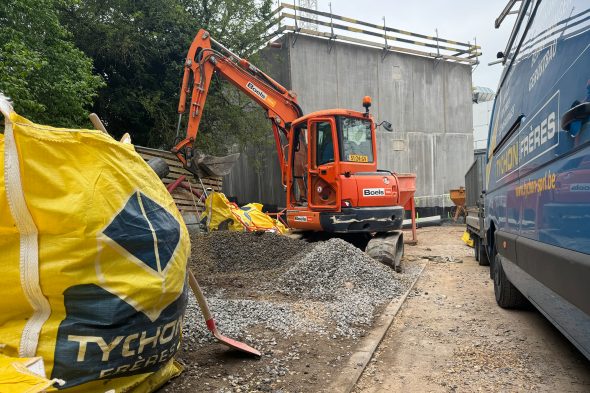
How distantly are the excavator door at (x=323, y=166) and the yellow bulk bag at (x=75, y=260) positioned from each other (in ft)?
19.1

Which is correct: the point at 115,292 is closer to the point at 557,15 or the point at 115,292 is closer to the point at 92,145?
the point at 92,145

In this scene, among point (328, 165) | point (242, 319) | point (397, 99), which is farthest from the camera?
point (397, 99)

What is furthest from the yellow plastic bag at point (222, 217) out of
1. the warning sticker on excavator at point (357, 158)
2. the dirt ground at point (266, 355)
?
the dirt ground at point (266, 355)

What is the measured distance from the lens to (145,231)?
2.36 meters

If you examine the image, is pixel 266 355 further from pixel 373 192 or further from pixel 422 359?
pixel 373 192

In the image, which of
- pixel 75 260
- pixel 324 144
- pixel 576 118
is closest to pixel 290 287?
pixel 324 144

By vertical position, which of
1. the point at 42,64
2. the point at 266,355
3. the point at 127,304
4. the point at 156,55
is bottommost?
the point at 266,355

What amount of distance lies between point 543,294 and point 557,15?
1890mm

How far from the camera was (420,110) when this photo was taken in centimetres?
1967

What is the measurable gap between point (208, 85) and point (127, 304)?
760 cm

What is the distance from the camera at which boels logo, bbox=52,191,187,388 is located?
2.10m

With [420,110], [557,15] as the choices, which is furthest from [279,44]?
[557,15]

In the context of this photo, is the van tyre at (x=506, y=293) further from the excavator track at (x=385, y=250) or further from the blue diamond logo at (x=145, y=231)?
the blue diamond logo at (x=145, y=231)

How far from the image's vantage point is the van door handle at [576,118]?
212cm
